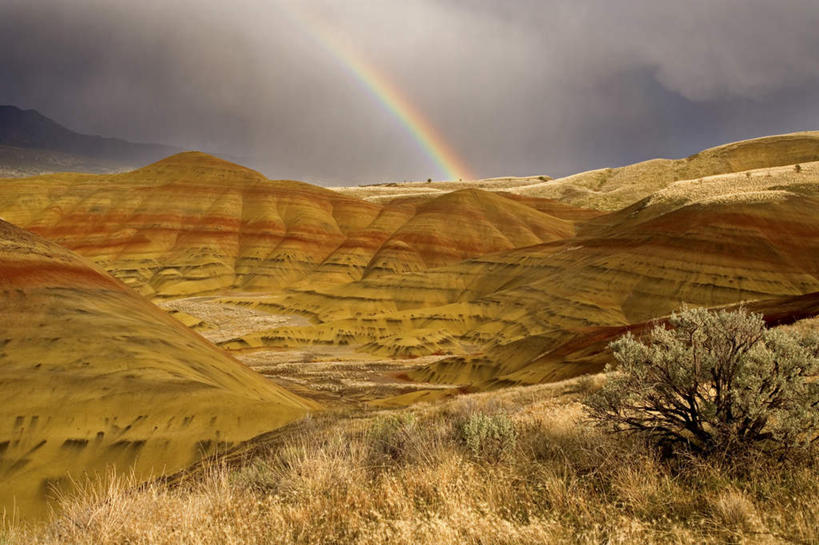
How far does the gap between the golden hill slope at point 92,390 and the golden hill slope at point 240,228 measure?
2893 inches

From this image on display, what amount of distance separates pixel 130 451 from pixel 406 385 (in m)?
29.1

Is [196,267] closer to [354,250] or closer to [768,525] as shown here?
[354,250]

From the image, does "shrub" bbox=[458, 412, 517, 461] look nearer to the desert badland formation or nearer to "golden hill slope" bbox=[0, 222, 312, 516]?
"golden hill slope" bbox=[0, 222, 312, 516]

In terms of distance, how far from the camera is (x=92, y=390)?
12750 mm

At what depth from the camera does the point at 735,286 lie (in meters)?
49.3

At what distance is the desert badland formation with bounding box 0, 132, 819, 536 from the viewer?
12570 mm

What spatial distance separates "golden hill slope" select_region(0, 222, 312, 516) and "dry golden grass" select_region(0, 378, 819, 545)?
597 centimetres

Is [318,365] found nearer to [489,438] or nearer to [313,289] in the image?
[313,289]

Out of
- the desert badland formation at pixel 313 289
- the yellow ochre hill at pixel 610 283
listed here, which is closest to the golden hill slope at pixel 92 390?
the desert badland formation at pixel 313 289

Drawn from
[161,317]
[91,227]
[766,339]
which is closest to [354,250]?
[91,227]

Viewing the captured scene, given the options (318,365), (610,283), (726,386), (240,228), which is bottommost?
(318,365)

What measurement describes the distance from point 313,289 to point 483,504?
80.3m

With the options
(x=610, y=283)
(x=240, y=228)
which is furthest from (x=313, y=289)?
(x=610, y=283)

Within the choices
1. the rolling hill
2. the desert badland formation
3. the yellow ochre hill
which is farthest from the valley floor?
the yellow ochre hill
